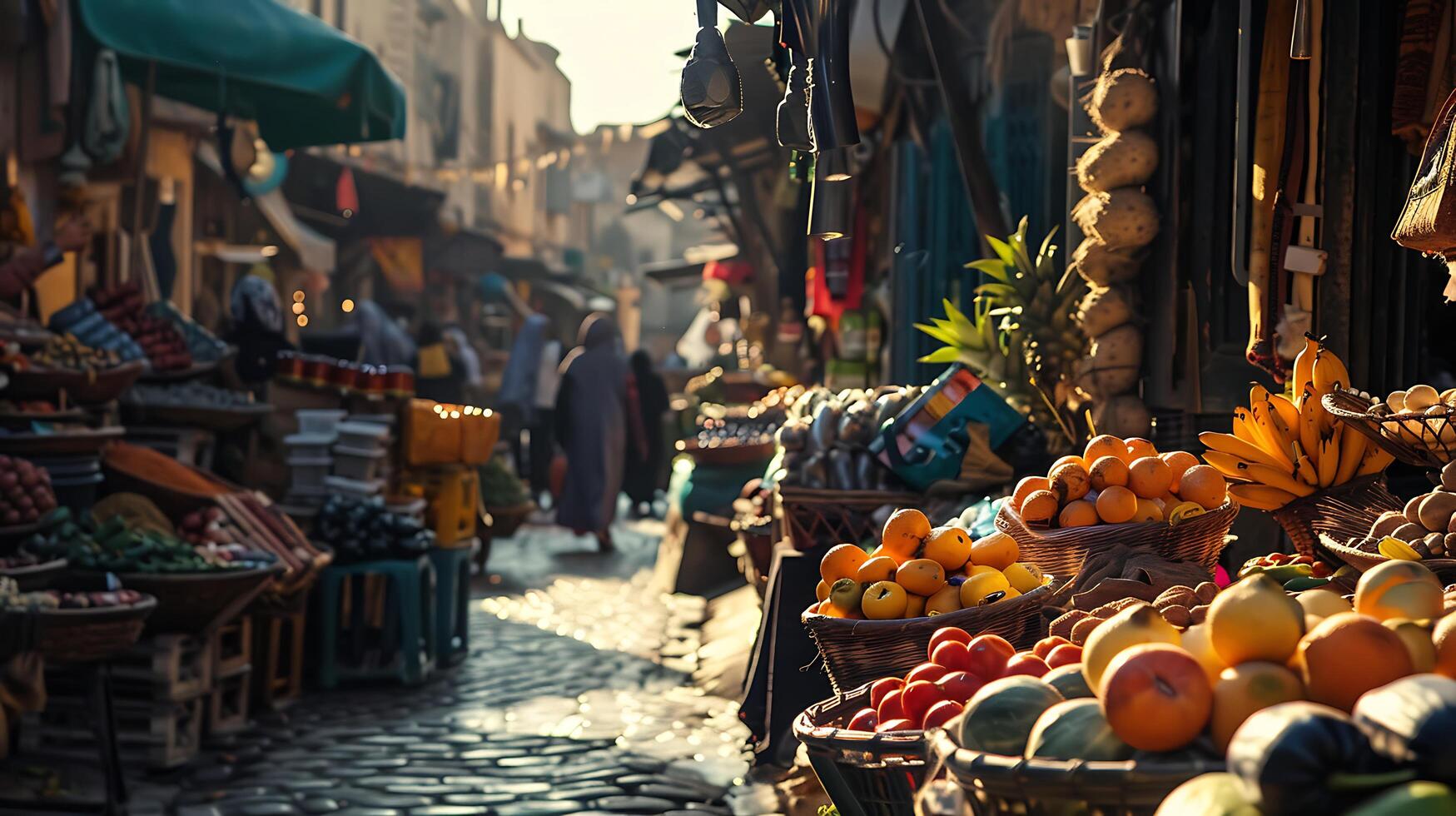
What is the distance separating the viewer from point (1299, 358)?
14.3 feet

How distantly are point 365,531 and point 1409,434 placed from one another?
Answer: 233 inches

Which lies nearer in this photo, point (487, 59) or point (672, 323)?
point (487, 59)

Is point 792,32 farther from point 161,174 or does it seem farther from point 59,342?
point 161,174

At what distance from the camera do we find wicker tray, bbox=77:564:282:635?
6.14 metres

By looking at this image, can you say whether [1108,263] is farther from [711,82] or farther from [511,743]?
[511,743]

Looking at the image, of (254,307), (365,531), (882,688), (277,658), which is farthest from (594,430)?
(882,688)

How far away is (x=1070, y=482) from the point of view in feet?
14.2

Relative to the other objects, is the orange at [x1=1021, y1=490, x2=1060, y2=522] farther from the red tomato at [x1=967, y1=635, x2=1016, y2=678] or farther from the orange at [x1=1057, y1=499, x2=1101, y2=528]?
the red tomato at [x1=967, y1=635, x2=1016, y2=678]

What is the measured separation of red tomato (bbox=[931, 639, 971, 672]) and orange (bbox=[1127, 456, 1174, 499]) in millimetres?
1317

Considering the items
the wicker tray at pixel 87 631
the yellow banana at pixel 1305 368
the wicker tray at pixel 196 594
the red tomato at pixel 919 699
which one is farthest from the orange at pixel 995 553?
the wicker tray at pixel 196 594

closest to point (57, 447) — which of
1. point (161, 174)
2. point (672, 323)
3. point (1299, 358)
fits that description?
point (1299, 358)

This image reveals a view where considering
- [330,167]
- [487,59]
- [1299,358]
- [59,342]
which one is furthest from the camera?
[487,59]

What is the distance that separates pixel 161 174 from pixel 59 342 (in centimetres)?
901

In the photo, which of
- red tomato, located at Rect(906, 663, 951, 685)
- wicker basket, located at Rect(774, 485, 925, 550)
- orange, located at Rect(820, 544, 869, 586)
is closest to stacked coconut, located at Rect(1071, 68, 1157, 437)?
wicker basket, located at Rect(774, 485, 925, 550)
